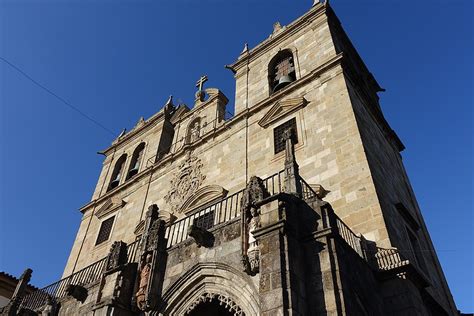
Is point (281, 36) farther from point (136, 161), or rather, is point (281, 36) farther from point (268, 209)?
point (268, 209)

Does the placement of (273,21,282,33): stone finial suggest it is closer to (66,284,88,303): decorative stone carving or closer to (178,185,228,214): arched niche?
(178,185,228,214): arched niche

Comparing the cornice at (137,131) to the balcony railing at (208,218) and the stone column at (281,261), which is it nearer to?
the balcony railing at (208,218)

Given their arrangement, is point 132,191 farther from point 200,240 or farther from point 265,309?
point 265,309

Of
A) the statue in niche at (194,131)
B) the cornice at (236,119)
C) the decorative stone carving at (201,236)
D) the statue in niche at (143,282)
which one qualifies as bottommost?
the statue in niche at (143,282)

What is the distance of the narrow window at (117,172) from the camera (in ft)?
72.0

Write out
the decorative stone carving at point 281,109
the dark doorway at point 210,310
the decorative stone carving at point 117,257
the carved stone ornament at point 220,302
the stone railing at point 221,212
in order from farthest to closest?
the decorative stone carving at point 281,109
the decorative stone carving at point 117,257
the stone railing at point 221,212
the dark doorway at point 210,310
the carved stone ornament at point 220,302

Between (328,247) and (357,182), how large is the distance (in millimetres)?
4331

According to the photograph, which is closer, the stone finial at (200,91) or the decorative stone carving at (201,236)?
the decorative stone carving at (201,236)

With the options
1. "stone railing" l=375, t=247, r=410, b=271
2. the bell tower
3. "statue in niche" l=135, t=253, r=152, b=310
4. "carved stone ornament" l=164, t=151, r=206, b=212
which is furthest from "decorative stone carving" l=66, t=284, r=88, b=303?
"stone railing" l=375, t=247, r=410, b=271

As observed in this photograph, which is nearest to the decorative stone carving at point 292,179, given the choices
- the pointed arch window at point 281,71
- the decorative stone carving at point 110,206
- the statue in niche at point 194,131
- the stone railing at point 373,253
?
the stone railing at point 373,253

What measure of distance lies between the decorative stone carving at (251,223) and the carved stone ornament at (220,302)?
0.70m

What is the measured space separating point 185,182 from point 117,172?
7.91 meters

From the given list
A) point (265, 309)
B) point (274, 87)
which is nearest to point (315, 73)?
point (274, 87)

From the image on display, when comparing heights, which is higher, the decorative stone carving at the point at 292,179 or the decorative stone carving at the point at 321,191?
the decorative stone carving at the point at 321,191
